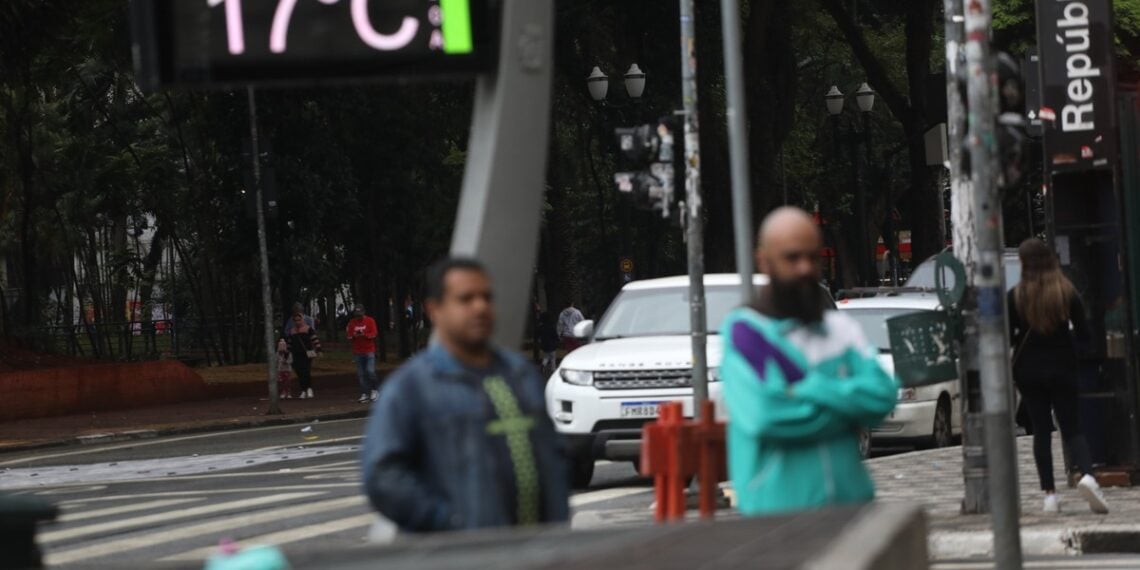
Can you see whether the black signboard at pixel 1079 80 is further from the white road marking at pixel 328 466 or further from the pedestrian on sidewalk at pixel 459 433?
the pedestrian on sidewalk at pixel 459 433

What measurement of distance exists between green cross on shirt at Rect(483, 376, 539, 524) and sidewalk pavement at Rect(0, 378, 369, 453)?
2437cm

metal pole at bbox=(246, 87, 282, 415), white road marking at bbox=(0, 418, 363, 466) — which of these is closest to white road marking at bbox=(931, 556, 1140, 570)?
white road marking at bbox=(0, 418, 363, 466)

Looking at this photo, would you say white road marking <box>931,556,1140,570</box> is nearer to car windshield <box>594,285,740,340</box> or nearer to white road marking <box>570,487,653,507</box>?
white road marking <box>570,487,653,507</box>

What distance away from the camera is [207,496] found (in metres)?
19.3

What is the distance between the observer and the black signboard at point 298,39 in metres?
7.68

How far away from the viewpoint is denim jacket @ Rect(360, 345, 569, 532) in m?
6.00

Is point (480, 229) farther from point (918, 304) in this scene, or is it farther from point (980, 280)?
point (918, 304)

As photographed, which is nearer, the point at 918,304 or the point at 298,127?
the point at 918,304

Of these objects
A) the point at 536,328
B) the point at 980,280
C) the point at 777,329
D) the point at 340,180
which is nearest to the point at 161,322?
the point at 340,180

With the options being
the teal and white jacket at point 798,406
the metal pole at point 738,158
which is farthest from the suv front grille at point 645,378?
the teal and white jacket at point 798,406

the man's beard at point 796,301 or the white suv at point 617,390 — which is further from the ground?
the man's beard at point 796,301

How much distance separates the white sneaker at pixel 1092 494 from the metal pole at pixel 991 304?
3.04m

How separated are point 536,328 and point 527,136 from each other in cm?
3528

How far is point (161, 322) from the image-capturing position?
4809cm
